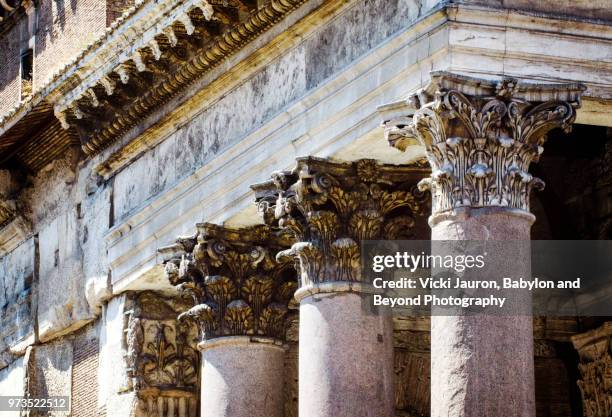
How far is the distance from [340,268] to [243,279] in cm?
184

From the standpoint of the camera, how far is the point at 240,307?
722 inches

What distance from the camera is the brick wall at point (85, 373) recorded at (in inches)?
827

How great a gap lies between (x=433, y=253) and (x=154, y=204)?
489 centimetres

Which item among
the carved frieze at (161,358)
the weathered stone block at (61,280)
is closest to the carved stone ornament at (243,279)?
the carved frieze at (161,358)

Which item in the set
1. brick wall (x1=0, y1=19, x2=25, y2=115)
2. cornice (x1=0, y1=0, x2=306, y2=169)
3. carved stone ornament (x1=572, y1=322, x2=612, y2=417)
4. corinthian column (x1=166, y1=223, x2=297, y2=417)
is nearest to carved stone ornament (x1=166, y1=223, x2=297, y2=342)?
corinthian column (x1=166, y1=223, x2=297, y2=417)

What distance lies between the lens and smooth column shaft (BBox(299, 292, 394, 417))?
16.4m

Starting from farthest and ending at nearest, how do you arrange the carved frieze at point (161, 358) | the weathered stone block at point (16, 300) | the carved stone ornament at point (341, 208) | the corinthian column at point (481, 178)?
the weathered stone block at point (16, 300), the carved frieze at point (161, 358), the carved stone ornament at point (341, 208), the corinthian column at point (481, 178)

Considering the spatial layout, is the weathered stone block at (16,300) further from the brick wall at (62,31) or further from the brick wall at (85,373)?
the brick wall at (62,31)

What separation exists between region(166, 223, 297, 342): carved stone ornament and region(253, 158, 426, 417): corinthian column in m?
1.52

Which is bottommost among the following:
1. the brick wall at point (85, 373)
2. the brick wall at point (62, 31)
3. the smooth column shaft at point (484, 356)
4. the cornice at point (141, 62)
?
the smooth column shaft at point (484, 356)

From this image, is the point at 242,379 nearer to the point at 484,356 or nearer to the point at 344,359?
the point at 344,359

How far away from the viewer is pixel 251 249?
60.4 feet

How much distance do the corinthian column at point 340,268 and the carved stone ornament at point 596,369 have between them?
258 centimetres

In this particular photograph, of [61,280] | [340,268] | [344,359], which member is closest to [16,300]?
[61,280]
